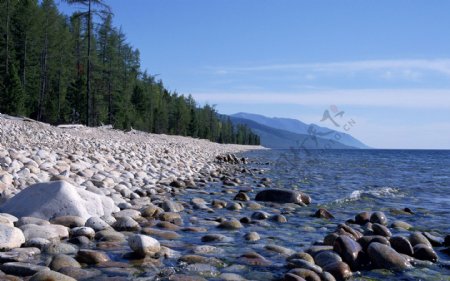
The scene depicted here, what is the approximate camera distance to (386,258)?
482 centimetres

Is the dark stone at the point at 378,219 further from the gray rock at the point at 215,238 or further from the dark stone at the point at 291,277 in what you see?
the dark stone at the point at 291,277

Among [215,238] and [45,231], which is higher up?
[45,231]

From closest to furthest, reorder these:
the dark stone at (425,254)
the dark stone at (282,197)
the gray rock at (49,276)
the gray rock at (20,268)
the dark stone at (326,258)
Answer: the gray rock at (49,276), the gray rock at (20,268), the dark stone at (326,258), the dark stone at (425,254), the dark stone at (282,197)

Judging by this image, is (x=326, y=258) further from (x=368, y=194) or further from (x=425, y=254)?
(x=368, y=194)

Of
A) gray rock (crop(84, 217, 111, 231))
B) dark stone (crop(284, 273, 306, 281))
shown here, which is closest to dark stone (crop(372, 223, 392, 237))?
dark stone (crop(284, 273, 306, 281))

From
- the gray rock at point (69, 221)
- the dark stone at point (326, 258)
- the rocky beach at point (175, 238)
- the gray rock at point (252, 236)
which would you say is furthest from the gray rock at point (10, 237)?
the dark stone at point (326, 258)

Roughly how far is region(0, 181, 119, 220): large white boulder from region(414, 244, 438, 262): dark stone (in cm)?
425

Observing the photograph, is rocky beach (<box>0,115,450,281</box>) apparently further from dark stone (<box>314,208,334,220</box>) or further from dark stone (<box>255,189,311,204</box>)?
dark stone (<box>255,189,311,204</box>)

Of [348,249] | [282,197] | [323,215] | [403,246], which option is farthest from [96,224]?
[282,197]

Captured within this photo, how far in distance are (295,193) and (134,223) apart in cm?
470

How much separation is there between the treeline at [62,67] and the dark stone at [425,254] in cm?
2117

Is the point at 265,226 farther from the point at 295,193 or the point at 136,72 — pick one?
the point at 136,72

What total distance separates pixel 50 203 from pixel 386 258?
4.26 meters

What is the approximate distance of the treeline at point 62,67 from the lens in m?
28.0
